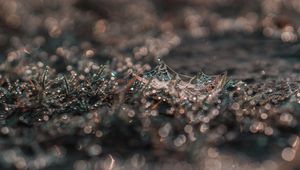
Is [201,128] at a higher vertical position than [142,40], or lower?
lower

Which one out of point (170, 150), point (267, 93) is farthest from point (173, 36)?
point (170, 150)

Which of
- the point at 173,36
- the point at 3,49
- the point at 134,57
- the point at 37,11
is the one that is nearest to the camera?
the point at 134,57

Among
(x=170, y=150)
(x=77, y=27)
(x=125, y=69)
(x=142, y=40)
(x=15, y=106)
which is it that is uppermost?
(x=77, y=27)

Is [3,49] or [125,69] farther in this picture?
[3,49]

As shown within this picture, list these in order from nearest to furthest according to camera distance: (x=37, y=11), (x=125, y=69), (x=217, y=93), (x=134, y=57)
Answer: (x=217, y=93) < (x=125, y=69) < (x=134, y=57) < (x=37, y=11)

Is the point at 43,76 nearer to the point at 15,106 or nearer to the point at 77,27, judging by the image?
the point at 15,106

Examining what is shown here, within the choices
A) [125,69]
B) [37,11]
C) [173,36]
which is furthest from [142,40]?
[37,11]
